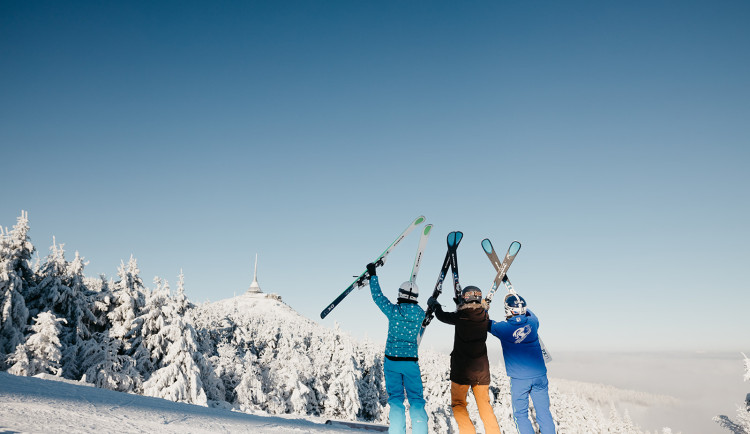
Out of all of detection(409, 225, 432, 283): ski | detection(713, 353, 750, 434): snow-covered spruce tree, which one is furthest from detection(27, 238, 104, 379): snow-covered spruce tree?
detection(713, 353, 750, 434): snow-covered spruce tree

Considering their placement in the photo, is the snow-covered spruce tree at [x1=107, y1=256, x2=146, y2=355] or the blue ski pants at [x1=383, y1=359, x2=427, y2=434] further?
the snow-covered spruce tree at [x1=107, y1=256, x2=146, y2=355]

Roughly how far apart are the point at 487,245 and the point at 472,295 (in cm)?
556

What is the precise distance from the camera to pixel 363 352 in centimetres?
6575

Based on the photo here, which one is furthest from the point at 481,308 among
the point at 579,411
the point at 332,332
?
the point at 579,411

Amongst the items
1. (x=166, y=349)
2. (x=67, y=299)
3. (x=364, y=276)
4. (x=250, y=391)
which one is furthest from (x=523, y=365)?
(x=250, y=391)

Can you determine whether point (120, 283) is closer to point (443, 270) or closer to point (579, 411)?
point (443, 270)

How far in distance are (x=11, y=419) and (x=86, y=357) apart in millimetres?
26070

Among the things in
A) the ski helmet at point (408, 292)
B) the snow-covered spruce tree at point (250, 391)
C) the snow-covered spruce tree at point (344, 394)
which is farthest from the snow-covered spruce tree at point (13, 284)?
the snow-covered spruce tree at point (344, 394)

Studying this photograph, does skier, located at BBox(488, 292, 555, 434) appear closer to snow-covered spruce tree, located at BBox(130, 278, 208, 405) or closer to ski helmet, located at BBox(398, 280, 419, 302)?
ski helmet, located at BBox(398, 280, 419, 302)

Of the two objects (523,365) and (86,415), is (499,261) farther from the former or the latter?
(86,415)

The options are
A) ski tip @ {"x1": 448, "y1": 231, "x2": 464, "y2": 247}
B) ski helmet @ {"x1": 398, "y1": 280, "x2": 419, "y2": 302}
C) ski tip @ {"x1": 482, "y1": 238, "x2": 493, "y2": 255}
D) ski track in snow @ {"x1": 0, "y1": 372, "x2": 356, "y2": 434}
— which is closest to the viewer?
ski track in snow @ {"x1": 0, "y1": 372, "x2": 356, "y2": 434}

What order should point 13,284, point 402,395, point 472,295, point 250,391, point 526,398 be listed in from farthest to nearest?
point 250,391 → point 13,284 → point 472,295 → point 526,398 → point 402,395

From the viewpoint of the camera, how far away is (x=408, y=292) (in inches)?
297

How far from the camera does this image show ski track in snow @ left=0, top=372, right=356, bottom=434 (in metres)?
4.25
